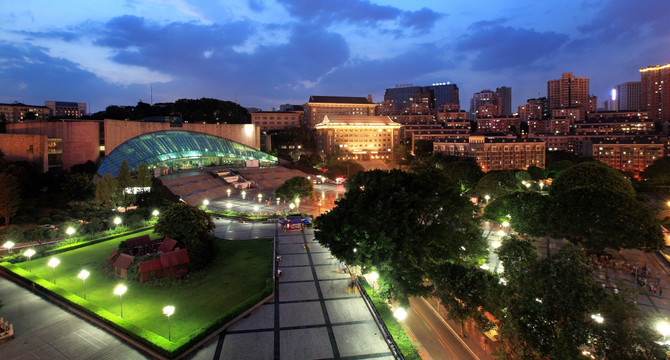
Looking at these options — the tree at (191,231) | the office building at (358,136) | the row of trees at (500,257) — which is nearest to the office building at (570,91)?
the office building at (358,136)

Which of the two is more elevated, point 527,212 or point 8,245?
point 527,212

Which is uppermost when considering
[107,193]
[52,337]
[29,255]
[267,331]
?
[107,193]

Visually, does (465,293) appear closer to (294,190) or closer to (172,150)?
(294,190)

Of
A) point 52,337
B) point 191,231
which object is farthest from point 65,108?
point 52,337

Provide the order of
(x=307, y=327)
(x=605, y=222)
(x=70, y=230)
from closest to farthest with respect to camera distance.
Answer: (x=307, y=327) → (x=605, y=222) → (x=70, y=230)

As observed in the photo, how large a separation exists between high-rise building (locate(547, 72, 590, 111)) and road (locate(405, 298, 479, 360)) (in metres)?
147

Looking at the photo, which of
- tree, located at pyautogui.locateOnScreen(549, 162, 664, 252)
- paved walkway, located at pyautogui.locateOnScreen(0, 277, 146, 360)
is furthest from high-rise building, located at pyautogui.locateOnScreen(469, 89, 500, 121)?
paved walkway, located at pyautogui.locateOnScreen(0, 277, 146, 360)

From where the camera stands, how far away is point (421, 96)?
533ft

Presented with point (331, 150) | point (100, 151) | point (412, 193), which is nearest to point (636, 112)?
point (331, 150)

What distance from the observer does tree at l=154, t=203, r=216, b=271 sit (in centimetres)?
2084

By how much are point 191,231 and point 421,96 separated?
502 ft

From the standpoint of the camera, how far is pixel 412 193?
61.6 feet

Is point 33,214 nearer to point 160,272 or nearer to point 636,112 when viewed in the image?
point 160,272

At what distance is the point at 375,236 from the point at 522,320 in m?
7.59
